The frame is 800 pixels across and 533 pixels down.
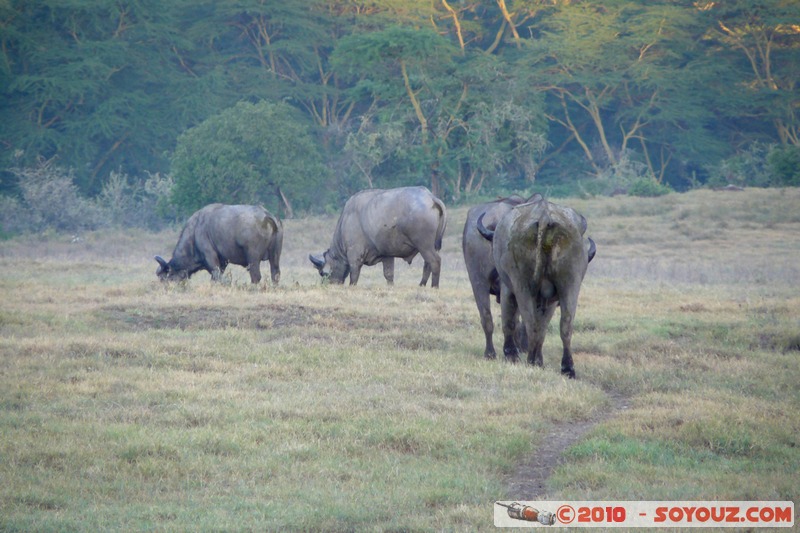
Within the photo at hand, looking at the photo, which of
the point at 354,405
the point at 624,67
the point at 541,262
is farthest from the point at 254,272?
the point at 624,67

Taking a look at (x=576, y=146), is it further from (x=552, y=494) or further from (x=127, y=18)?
(x=552, y=494)

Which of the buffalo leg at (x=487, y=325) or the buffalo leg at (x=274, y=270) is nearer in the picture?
the buffalo leg at (x=487, y=325)

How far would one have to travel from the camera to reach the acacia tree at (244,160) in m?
31.7

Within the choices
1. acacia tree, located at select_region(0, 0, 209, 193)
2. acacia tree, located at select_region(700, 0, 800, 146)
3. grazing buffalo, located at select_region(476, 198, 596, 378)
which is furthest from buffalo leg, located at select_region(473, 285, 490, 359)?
acacia tree, located at select_region(700, 0, 800, 146)

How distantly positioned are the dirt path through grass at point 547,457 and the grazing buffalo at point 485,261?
2119mm

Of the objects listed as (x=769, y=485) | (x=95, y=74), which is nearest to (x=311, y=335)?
(x=769, y=485)

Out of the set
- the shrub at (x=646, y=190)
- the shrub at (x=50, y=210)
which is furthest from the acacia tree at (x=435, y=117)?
the shrub at (x=50, y=210)

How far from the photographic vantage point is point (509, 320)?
1018 centimetres

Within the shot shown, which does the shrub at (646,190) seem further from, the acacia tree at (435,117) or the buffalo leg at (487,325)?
the buffalo leg at (487,325)

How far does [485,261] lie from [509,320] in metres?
0.79

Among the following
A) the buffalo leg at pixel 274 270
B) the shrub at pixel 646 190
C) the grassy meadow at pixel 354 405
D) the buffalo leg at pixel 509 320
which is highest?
the shrub at pixel 646 190

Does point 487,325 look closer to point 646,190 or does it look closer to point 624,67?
point 646,190

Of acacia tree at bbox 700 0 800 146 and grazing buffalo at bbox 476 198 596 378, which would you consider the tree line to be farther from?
grazing buffalo at bbox 476 198 596 378

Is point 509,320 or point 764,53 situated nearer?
point 509,320
